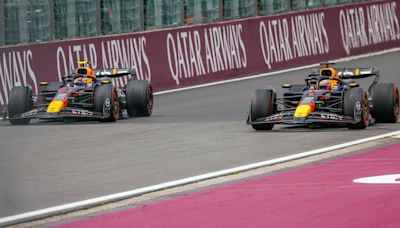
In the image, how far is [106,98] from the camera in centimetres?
2086

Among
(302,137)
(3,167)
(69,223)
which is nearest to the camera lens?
(69,223)

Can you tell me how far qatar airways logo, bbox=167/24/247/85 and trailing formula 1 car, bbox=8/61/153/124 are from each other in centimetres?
686

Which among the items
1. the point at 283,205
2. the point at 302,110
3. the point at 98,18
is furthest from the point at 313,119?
the point at 98,18

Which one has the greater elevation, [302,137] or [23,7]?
[23,7]

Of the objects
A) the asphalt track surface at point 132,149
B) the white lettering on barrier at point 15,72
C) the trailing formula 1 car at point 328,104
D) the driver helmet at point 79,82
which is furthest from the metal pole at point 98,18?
the trailing formula 1 car at point 328,104

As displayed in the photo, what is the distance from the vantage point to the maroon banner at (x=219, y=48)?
977 inches

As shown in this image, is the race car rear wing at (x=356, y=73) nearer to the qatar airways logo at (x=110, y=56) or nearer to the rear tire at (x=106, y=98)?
the rear tire at (x=106, y=98)

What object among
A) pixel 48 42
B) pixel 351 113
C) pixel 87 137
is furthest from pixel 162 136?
pixel 48 42

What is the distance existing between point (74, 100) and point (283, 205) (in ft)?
33.5

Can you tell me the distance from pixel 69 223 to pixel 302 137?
7.49 meters

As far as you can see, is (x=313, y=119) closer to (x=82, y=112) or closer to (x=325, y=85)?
(x=325, y=85)

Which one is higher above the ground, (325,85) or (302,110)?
(325,85)

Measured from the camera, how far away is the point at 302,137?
699 inches

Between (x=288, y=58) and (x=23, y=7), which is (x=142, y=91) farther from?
(x=288, y=58)
